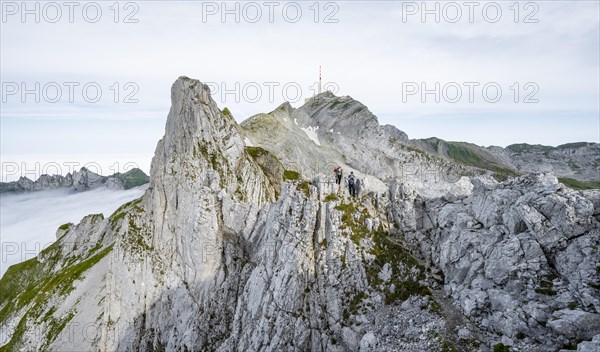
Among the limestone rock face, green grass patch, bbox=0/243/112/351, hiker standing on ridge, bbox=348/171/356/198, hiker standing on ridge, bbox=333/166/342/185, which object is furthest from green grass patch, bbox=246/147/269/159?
green grass patch, bbox=0/243/112/351

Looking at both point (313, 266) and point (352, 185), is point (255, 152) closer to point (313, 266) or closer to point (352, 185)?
point (352, 185)

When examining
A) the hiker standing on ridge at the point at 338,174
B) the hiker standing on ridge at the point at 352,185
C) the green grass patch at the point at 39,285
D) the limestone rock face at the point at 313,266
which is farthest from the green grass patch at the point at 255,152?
the green grass patch at the point at 39,285

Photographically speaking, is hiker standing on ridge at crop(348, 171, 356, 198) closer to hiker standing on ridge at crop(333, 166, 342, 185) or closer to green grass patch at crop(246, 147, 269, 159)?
hiker standing on ridge at crop(333, 166, 342, 185)

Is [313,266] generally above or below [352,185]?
below

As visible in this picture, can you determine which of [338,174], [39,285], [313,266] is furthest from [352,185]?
[39,285]

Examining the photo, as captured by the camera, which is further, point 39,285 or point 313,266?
point 39,285

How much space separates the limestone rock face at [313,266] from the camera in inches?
1166

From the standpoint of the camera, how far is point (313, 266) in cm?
4512

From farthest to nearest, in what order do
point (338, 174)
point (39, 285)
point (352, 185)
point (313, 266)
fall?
1. point (39, 285)
2. point (338, 174)
3. point (352, 185)
4. point (313, 266)

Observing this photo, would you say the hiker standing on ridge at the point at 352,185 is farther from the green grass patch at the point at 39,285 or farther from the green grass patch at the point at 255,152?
the green grass patch at the point at 39,285

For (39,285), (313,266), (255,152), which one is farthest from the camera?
(39,285)

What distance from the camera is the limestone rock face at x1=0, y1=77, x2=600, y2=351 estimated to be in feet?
97.1

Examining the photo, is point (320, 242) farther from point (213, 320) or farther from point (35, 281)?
point (35, 281)

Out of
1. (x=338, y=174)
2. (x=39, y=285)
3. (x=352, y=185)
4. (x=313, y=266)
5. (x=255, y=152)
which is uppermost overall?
(x=255, y=152)
